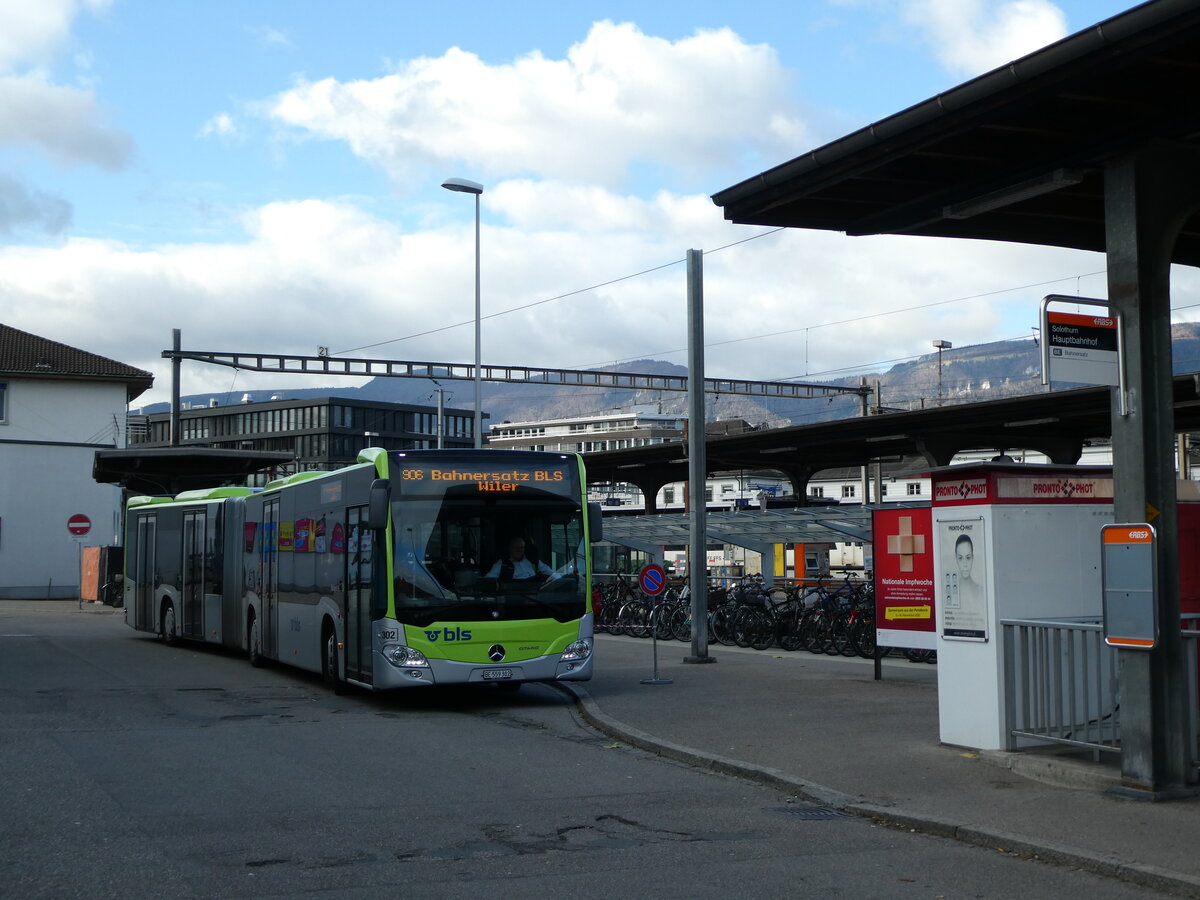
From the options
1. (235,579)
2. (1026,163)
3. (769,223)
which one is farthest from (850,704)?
(235,579)

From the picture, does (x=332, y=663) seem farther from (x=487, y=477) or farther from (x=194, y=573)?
(x=194, y=573)

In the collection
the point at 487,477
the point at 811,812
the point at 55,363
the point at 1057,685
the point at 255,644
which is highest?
the point at 55,363

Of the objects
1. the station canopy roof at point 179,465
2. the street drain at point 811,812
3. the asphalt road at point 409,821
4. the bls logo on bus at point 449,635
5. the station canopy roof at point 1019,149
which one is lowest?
the street drain at point 811,812

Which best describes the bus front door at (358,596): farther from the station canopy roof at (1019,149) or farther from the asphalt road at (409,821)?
the station canopy roof at (1019,149)

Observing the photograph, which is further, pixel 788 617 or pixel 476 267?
pixel 476 267

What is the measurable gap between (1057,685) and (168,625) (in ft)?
66.6

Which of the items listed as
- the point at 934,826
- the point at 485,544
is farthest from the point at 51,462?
the point at 934,826

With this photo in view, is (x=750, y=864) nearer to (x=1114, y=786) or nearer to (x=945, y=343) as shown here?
(x=1114, y=786)

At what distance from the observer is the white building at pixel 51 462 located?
5184 centimetres

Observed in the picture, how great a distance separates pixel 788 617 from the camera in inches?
938

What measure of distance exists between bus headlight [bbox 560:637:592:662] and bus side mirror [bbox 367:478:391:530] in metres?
2.61

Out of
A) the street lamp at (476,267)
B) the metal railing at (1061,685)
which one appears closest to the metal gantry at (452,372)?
the street lamp at (476,267)

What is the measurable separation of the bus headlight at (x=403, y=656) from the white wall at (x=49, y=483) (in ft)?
133

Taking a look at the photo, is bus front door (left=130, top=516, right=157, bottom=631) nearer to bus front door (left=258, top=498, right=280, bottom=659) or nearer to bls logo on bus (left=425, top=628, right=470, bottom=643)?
bus front door (left=258, top=498, right=280, bottom=659)
